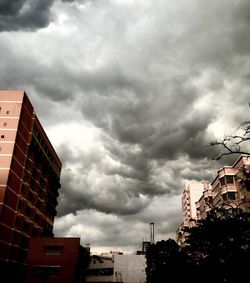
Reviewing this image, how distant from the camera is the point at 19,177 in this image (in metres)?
59.2

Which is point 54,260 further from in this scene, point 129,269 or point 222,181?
point 222,181

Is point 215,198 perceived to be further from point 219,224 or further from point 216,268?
point 216,268

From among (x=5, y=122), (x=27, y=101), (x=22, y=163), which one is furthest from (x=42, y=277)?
(x=27, y=101)

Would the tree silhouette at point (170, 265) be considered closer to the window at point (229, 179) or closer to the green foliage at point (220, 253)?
the green foliage at point (220, 253)

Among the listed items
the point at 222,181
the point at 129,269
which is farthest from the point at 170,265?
the point at 129,269

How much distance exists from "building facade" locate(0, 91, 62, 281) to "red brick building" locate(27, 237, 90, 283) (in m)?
2.24

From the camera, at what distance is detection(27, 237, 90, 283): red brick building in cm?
5848

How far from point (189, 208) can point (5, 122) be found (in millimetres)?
72114

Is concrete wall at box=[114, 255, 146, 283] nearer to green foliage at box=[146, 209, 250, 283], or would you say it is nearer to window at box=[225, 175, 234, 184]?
green foliage at box=[146, 209, 250, 283]

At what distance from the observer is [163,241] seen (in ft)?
216

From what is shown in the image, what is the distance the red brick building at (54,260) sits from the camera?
58481 millimetres

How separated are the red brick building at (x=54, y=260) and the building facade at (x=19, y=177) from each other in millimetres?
2235

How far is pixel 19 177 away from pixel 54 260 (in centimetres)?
1690

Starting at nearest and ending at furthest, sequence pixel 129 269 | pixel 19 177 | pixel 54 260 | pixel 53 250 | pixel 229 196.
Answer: pixel 229 196
pixel 19 177
pixel 54 260
pixel 53 250
pixel 129 269
